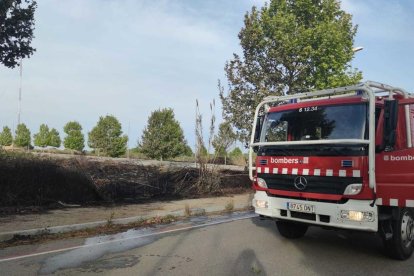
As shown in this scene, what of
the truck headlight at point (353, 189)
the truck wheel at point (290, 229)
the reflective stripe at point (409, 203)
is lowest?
the truck wheel at point (290, 229)

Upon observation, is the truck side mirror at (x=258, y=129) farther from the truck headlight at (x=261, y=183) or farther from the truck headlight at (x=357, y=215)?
the truck headlight at (x=357, y=215)

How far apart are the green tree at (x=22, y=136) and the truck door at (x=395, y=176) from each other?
5172 cm

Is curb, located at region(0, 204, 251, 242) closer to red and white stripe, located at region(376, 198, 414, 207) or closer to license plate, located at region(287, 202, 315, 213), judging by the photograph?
license plate, located at region(287, 202, 315, 213)

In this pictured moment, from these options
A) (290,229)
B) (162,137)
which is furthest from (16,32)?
(162,137)

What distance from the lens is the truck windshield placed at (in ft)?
22.9

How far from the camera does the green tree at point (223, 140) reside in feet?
58.8

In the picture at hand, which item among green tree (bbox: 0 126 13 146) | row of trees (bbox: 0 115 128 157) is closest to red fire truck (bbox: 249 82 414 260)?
row of trees (bbox: 0 115 128 157)

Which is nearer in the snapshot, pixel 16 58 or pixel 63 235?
pixel 63 235

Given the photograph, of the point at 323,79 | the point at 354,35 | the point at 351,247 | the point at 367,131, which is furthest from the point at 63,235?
the point at 354,35

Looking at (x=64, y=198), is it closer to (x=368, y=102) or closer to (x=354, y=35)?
(x=368, y=102)

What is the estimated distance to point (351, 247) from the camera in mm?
8047

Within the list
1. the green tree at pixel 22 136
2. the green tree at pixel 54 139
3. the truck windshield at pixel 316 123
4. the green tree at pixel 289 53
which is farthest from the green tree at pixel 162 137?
the truck windshield at pixel 316 123

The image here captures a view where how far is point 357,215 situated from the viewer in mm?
6566

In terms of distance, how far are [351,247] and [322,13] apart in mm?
14460
